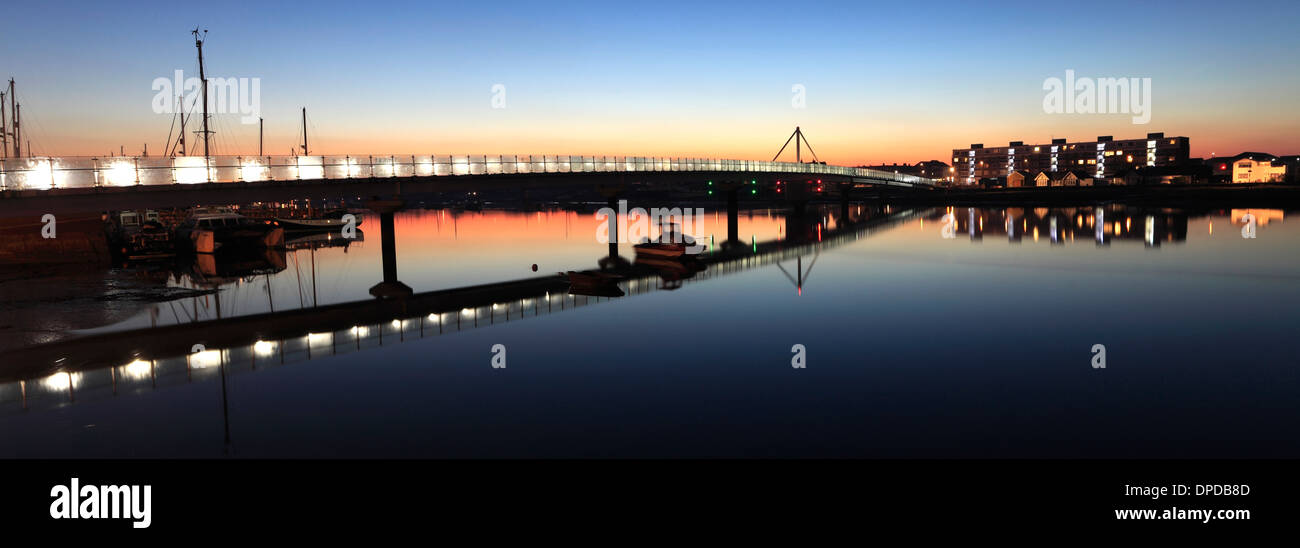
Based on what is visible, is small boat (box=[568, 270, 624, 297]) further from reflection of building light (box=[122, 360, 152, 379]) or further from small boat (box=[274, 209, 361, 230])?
small boat (box=[274, 209, 361, 230])

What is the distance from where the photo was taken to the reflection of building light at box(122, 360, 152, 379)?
21000 mm

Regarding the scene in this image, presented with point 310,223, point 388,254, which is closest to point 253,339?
point 388,254

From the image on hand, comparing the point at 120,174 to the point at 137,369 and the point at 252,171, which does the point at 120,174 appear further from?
the point at 137,369

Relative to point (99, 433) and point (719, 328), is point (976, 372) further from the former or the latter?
point (99, 433)

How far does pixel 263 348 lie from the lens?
995 inches

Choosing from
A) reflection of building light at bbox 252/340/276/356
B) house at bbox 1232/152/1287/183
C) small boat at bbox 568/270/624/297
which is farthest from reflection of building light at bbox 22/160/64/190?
house at bbox 1232/152/1287/183

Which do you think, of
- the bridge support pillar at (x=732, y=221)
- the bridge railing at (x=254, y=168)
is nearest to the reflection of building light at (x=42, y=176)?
the bridge railing at (x=254, y=168)

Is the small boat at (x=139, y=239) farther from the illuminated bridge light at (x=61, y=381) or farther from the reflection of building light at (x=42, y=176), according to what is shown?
the illuminated bridge light at (x=61, y=381)

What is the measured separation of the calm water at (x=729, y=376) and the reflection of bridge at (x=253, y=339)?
19 centimetres

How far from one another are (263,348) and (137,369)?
157 inches

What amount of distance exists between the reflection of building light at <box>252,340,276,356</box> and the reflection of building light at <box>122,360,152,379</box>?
10.3 ft

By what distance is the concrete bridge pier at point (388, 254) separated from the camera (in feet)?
138

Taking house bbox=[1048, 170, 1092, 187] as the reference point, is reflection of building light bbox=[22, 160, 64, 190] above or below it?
below
